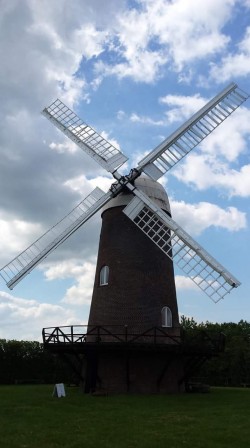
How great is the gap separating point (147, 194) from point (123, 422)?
10.7 meters

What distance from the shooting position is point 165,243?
1902 cm

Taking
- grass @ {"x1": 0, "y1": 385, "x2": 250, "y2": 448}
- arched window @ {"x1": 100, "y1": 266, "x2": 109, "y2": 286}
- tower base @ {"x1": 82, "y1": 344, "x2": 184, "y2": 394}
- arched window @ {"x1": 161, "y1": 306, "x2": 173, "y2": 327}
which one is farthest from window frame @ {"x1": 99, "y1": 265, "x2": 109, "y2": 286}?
grass @ {"x1": 0, "y1": 385, "x2": 250, "y2": 448}

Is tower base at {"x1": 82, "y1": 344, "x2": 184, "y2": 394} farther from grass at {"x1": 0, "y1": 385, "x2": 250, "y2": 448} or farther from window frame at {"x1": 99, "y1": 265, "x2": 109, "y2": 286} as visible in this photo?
window frame at {"x1": 99, "y1": 265, "x2": 109, "y2": 286}

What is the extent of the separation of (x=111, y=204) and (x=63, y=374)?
616 inches

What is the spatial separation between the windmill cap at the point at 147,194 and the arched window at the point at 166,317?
14.2 feet

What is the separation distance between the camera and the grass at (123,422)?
10.1 metres

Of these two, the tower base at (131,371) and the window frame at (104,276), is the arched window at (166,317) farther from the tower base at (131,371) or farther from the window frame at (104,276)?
the window frame at (104,276)

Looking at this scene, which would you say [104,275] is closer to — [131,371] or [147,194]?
[147,194]

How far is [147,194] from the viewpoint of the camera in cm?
2102

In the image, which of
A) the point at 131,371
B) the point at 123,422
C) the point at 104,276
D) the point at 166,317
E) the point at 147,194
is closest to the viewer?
the point at 123,422

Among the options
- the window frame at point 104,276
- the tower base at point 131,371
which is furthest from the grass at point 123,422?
the window frame at point 104,276

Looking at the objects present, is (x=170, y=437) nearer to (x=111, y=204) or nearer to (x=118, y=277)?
(x=118, y=277)

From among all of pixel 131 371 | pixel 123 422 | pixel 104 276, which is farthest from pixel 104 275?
pixel 123 422

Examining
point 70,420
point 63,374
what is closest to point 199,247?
point 70,420
